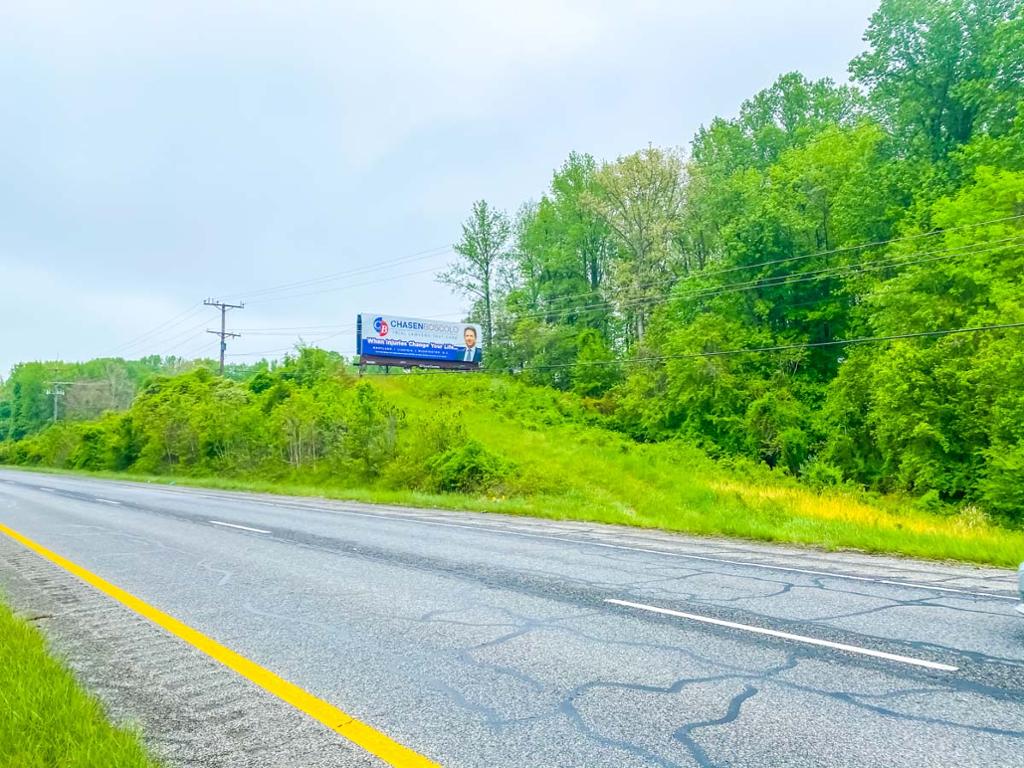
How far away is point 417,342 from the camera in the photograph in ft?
163

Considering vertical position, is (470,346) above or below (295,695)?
above

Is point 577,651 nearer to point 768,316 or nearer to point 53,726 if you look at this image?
point 53,726

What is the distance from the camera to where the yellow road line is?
349 centimetres

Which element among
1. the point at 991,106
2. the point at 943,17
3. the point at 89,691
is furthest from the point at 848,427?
the point at 89,691

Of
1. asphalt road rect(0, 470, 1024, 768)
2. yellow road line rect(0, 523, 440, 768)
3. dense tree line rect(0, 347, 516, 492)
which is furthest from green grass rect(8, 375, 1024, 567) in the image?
yellow road line rect(0, 523, 440, 768)

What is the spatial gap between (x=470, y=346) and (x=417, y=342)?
4.58 metres

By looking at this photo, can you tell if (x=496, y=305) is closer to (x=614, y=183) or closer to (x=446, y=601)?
(x=614, y=183)

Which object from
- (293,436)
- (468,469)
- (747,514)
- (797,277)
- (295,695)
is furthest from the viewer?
(797,277)

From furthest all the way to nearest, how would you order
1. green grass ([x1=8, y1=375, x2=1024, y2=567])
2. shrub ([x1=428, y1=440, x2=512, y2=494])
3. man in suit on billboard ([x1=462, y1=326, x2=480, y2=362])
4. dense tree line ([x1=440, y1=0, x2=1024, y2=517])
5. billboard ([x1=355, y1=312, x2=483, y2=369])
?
man in suit on billboard ([x1=462, y1=326, x2=480, y2=362]), billboard ([x1=355, y1=312, x2=483, y2=369]), dense tree line ([x1=440, y1=0, x2=1024, y2=517]), shrub ([x1=428, y1=440, x2=512, y2=494]), green grass ([x1=8, y1=375, x2=1024, y2=567])

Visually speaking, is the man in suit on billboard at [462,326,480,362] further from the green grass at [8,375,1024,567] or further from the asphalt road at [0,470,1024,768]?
the asphalt road at [0,470,1024,768]

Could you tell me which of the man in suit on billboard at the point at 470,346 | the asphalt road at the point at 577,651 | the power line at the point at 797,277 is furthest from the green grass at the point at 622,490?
the power line at the point at 797,277

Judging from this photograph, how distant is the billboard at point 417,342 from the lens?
156 ft

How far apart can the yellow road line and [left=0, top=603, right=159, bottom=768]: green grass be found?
94cm


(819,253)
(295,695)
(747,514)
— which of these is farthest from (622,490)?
(819,253)
